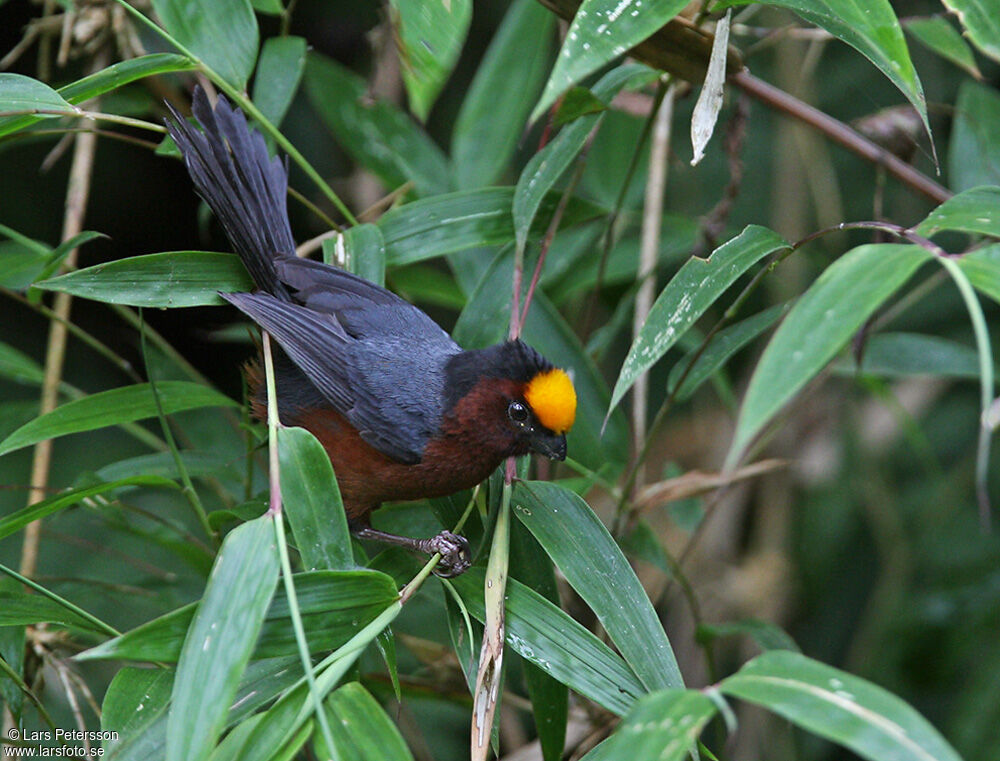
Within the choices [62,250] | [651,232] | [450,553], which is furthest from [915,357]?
[62,250]

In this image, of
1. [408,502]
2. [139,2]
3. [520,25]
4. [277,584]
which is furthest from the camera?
[520,25]

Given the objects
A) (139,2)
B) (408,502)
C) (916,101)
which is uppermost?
(916,101)

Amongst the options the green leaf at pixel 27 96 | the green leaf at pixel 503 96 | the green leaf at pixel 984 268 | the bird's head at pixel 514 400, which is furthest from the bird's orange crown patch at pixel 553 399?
the green leaf at pixel 27 96

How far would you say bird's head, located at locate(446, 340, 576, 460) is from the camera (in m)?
2.08

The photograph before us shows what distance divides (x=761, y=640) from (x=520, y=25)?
1845mm

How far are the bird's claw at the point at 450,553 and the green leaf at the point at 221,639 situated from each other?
0.48 m

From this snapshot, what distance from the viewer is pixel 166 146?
2.14 m

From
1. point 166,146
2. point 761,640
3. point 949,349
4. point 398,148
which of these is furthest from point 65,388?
point 949,349

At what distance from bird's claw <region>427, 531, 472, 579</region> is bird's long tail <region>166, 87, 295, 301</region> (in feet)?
2.24

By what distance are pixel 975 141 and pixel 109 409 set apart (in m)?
2.40

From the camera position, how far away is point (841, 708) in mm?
1160

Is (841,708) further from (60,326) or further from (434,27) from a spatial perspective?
(60,326)

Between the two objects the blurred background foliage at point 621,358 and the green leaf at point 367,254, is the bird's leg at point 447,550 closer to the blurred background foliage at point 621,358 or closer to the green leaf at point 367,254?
the blurred background foliage at point 621,358

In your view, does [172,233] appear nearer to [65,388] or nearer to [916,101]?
[65,388]
